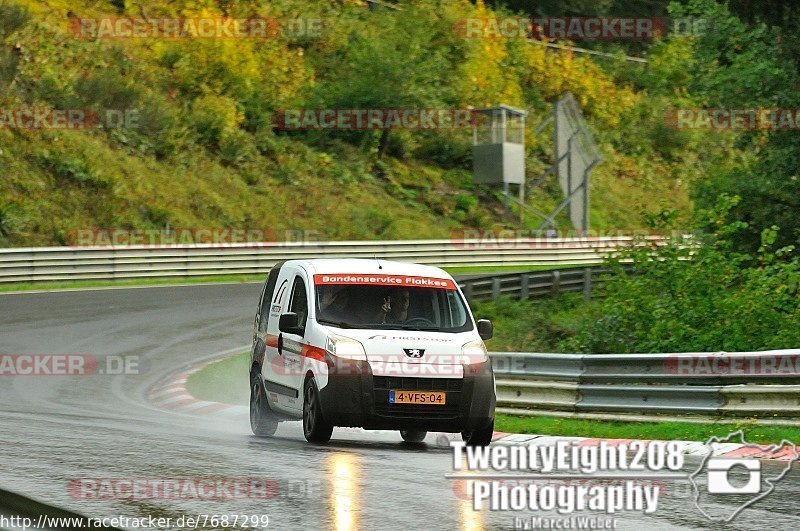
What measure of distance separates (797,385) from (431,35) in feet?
136

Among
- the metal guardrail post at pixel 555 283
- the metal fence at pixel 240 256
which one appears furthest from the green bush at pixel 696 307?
the metal guardrail post at pixel 555 283

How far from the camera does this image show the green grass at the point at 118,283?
28.4m

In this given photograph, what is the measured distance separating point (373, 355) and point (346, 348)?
0.84 ft

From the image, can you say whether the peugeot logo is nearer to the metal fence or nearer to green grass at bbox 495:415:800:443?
green grass at bbox 495:415:800:443

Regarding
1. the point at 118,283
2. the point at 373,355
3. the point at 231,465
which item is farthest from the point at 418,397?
the point at 118,283

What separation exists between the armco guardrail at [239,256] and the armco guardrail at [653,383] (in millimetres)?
8792

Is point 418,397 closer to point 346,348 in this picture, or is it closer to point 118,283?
point 346,348

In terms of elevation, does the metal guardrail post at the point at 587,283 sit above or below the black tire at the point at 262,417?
below

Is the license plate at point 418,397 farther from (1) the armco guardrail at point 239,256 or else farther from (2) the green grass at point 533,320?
(1) the armco guardrail at point 239,256

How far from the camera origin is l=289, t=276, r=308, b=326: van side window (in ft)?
41.1

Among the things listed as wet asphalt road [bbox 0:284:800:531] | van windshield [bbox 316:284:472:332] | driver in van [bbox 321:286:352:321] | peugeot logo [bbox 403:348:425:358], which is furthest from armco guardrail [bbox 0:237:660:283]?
peugeot logo [bbox 403:348:425:358]

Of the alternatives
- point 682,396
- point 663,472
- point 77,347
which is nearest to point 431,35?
point 77,347

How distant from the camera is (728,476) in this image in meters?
9.18

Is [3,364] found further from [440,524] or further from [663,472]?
[440,524]
